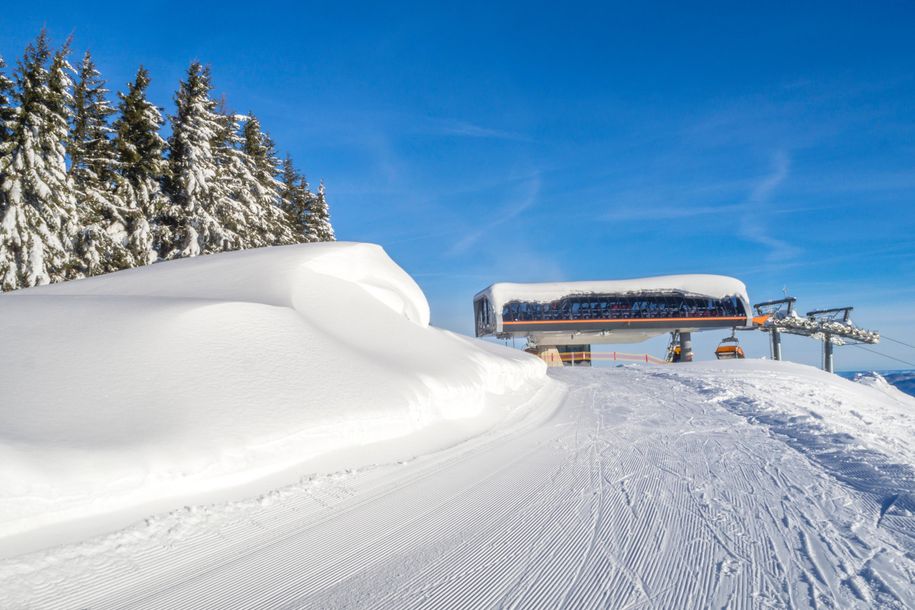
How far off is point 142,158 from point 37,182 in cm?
446

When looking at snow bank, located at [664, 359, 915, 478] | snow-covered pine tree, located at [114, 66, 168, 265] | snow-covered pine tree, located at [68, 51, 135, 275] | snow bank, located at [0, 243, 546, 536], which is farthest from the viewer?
snow-covered pine tree, located at [114, 66, 168, 265]

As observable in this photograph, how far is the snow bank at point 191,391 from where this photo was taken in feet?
9.78

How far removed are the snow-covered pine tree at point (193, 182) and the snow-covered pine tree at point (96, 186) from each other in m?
1.53

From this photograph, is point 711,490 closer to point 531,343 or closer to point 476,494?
point 476,494

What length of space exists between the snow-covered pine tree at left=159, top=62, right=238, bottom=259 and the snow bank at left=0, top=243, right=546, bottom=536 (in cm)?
1132

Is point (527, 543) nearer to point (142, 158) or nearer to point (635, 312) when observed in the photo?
point (142, 158)

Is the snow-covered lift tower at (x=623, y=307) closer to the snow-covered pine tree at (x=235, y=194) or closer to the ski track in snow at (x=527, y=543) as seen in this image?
the snow-covered pine tree at (x=235, y=194)

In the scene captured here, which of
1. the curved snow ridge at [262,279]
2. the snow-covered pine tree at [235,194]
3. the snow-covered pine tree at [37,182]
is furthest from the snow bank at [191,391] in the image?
the snow-covered pine tree at [235,194]

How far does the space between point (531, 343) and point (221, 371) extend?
3263cm

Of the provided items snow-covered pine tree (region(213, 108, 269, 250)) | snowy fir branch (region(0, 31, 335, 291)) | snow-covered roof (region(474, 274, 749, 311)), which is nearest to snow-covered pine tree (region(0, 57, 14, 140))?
snowy fir branch (region(0, 31, 335, 291))

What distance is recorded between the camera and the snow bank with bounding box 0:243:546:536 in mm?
2982

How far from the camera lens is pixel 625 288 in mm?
35250

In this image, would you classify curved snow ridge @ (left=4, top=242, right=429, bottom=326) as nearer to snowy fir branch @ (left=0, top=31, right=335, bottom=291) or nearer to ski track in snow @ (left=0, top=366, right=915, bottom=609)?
ski track in snow @ (left=0, top=366, right=915, bottom=609)

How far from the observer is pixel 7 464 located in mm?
2693
